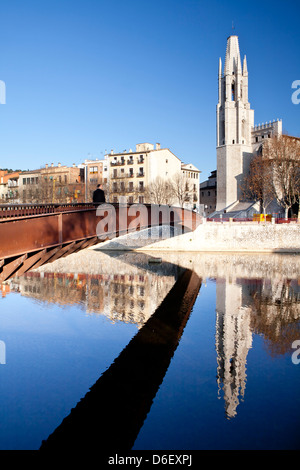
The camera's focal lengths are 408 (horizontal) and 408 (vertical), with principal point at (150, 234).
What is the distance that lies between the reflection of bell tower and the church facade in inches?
2071

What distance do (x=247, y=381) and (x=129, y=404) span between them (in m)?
4.49

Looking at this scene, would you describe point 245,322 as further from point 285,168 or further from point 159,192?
point 159,192

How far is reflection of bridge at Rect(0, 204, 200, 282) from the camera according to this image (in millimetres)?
11297

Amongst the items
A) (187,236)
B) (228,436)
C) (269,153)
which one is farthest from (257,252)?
(228,436)

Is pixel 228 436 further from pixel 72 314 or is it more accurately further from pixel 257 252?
pixel 257 252

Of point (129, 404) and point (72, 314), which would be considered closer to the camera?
point (129, 404)

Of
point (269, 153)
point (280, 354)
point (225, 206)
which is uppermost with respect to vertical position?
point (269, 153)

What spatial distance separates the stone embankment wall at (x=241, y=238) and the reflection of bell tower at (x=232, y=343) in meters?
22.7

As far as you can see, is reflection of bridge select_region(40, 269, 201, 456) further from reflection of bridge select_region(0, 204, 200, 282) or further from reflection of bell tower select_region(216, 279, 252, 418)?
reflection of bridge select_region(0, 204, 200, 282)

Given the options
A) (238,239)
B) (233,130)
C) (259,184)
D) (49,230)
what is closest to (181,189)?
(259,184)

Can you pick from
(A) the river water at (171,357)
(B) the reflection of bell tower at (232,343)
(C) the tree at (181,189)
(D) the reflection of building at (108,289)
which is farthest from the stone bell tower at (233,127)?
(B) the reflection of bell tower at (232,343)

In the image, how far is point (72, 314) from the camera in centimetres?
2419

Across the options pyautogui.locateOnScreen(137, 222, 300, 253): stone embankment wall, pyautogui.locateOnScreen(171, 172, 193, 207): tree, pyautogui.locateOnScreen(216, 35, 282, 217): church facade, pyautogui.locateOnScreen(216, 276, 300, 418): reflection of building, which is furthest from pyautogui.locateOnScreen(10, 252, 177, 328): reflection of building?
pyautogui.locateOnScreen(216, 35, 282, 217): church facade

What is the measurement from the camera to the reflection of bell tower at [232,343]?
13.7 m
